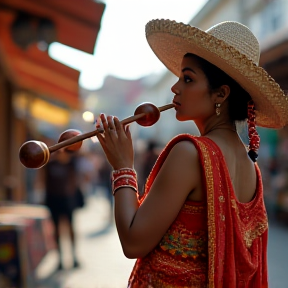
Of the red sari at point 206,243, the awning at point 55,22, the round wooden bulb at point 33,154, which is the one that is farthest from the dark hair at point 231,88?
the awning at point 55,22

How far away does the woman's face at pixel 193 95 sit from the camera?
1.66 m

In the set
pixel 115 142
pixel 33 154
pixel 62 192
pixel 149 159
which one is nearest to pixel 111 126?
pixel 115 142

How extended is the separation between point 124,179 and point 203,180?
242 mm

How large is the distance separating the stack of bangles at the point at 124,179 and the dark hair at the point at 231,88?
1.24ft

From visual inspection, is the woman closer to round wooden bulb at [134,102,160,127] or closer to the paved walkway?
round wooden bulb at [134,102,160,127]

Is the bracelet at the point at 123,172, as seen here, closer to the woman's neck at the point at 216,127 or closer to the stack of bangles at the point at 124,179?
the stack of bangles at the point at 124,179

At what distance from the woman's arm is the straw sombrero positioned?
0.28 meters

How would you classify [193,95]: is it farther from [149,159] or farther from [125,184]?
[149,159]

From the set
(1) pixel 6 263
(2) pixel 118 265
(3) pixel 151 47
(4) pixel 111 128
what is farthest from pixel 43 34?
(4) pixel 111 128

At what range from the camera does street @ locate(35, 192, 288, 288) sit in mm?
5398

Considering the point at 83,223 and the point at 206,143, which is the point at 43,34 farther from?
the point at 83,223

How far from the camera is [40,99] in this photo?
11992 millimetres

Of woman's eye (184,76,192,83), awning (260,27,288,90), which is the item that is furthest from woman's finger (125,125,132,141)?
awning (260,27,288,90)

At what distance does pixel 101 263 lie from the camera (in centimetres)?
657
